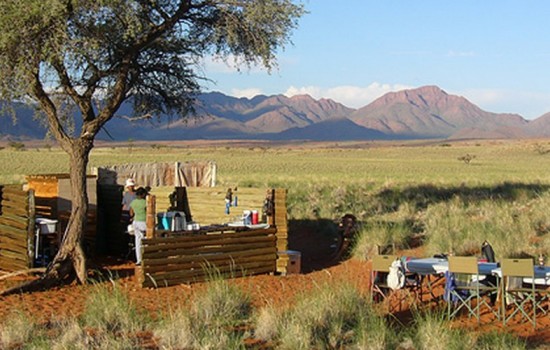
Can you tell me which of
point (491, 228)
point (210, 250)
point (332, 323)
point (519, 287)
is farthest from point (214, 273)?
point (491, 228)

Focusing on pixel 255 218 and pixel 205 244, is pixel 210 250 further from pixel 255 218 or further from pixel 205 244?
pixel 255 218

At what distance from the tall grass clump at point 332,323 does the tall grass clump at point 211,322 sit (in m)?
0.55

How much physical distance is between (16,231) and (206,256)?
10.2ft

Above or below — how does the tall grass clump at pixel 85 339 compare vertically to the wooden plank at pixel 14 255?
below

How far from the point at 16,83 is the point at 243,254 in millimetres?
4774

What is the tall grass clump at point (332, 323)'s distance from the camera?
8508mm

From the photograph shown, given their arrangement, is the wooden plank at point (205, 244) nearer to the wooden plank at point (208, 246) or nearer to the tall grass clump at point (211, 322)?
the wooden plank at point (208, 246)

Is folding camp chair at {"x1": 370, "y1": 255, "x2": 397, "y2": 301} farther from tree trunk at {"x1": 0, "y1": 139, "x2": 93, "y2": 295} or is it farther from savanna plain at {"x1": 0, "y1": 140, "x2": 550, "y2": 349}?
tree trunk at {"x1": 0, "y1": 139, "x2": 93, "y2": 295}

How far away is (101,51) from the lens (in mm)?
13383

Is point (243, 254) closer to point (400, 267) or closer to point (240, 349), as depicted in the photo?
point (400, 267)

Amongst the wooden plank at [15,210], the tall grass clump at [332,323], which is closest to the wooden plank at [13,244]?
the wooden plank at [15,210]

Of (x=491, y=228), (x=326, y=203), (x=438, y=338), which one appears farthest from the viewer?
(x=326, y=203)

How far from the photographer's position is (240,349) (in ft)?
27.2

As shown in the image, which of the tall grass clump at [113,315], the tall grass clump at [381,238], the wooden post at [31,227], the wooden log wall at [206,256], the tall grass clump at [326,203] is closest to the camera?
the tall grass clump at [113,315]
